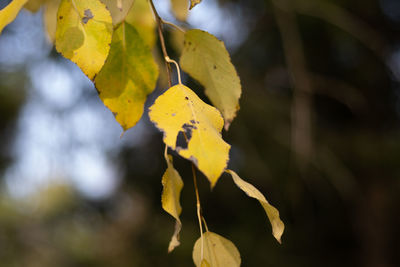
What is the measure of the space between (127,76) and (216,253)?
16 centimetres

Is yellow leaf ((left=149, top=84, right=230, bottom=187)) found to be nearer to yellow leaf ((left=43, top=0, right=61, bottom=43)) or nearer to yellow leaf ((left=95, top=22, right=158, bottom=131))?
yellow leaf ((left=95, top=22, right=158, bottom=131))

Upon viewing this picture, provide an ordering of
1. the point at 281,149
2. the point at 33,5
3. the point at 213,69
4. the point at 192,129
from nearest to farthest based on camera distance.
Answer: the point at 192,129 → the point at 213,69 → the point at 33,5 → the point at 281,149

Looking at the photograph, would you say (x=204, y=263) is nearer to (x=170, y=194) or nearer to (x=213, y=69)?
(x=170, y=194)

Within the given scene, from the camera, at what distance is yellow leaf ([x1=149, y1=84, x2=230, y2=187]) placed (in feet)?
0.66

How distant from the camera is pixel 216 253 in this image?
0.88 feet

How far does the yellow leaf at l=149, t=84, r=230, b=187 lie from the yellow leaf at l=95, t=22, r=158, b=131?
6 centimetres

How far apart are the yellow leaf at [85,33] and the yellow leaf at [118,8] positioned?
0.02 meters

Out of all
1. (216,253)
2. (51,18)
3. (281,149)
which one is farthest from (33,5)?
(281,149)

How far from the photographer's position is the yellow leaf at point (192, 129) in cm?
20

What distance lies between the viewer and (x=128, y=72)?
0.99ft

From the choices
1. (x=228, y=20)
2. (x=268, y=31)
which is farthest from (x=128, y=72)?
(x=268, y=31)

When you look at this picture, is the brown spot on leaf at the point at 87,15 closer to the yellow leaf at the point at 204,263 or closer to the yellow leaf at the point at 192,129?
the yellow leaf at the point at 192,129

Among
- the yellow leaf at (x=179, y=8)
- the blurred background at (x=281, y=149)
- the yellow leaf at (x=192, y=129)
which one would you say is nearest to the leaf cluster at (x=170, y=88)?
the yellow leaf at (x=192, y=129)

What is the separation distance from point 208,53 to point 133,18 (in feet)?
0.52
